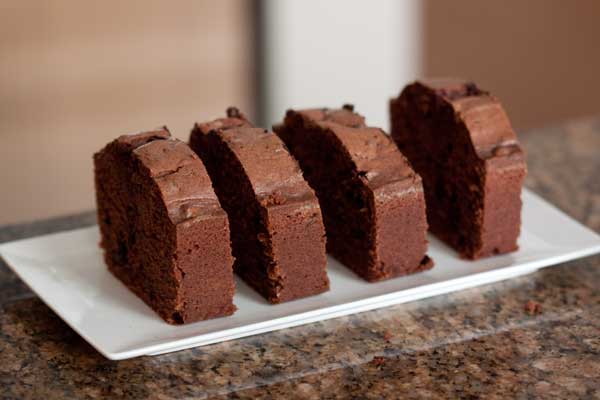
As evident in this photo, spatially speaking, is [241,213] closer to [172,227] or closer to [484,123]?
[172,227]

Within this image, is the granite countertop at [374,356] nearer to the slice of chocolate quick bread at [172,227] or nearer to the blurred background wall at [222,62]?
the slice of chocolate quick bread at [172,227]

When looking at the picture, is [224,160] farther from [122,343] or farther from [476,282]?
[476,282]

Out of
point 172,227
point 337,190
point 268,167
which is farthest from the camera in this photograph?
point 337,190

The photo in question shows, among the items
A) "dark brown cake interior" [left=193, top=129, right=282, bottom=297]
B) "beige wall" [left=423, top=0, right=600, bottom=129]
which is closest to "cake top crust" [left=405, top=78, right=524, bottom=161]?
"dark brown cake interior" [left=193, top=129, right=282, bottom=297]

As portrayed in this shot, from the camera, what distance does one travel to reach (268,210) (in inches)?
79.2

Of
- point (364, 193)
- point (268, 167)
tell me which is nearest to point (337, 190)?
point (364, 193)

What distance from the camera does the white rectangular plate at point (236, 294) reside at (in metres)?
1.98

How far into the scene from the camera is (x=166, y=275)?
79.1 inches

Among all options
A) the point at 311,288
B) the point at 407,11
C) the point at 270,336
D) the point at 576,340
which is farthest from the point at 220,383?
the point at 407,11

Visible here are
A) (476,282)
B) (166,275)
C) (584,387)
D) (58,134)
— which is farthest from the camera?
(58,134)

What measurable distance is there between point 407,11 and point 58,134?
1.63 meters

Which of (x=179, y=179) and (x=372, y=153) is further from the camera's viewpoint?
(x=372, y=153)

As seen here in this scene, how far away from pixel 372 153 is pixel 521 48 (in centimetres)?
326

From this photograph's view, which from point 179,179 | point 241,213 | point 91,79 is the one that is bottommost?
point 91,79
